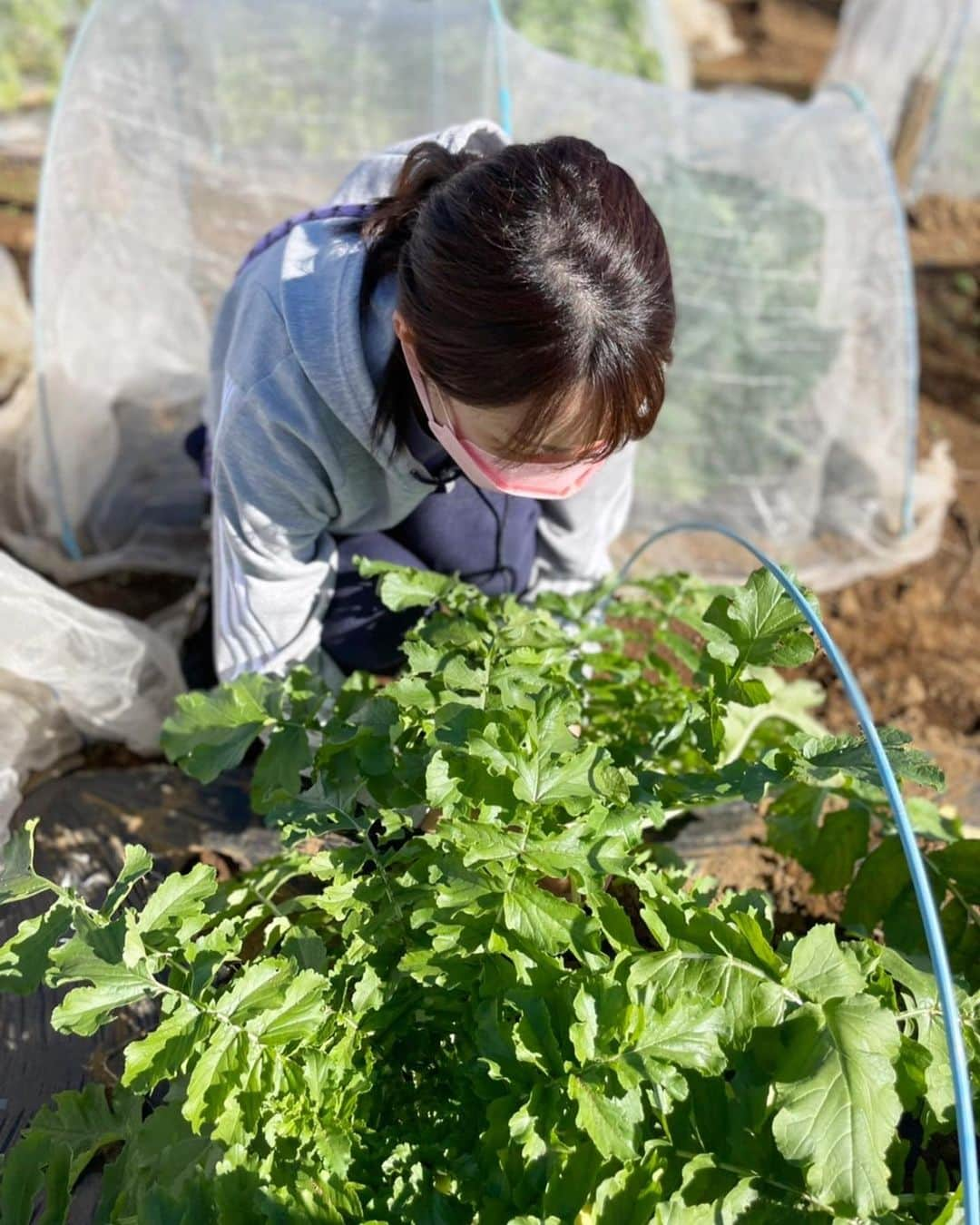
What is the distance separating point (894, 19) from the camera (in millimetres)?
4246

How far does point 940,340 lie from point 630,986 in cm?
314

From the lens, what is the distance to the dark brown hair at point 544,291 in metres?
1.07

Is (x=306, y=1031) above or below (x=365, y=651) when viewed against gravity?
above

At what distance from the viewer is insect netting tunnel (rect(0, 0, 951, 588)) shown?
2.31 meters

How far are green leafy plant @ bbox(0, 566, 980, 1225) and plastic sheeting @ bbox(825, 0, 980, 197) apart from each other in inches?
140

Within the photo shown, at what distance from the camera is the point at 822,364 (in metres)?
2.50

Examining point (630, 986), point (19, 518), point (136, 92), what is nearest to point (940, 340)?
point (136, 92)

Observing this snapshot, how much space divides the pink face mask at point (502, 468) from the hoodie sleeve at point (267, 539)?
237 millimetres

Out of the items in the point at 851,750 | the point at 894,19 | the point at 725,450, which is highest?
the point at 894,19

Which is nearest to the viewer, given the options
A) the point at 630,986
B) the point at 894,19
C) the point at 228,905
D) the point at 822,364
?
the point at 630,986

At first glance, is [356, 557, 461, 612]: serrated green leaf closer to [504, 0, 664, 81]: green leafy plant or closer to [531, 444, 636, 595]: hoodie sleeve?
[531, 444, 636, 595]: hoodie sleeve

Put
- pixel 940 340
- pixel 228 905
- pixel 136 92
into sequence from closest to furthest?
pixel 228 905, pixel 136 92, pixel 940 340

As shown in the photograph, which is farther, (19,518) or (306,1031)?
(19,518)

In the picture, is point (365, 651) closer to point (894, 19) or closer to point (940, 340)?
point (940, 340)
